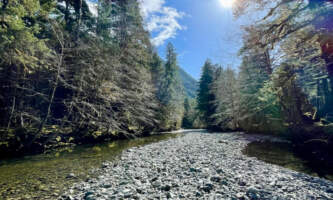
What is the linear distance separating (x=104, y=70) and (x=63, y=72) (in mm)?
1901

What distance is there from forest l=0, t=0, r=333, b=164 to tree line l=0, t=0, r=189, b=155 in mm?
46

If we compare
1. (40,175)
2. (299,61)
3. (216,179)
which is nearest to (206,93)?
(299,61)

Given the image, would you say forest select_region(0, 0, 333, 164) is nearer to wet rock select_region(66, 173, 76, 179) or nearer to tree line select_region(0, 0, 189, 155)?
tree line select_region(0, 0, 189, 155)

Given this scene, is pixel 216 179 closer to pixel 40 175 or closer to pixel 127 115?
pixel 40 175

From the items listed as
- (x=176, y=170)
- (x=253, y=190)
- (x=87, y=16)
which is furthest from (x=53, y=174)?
(x=87, y=16)

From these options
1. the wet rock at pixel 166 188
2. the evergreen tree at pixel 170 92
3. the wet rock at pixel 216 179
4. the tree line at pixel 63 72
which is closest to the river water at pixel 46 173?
the tree line at pixel 63 72

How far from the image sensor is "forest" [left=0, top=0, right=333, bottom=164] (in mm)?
4996

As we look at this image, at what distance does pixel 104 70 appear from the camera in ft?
26.0

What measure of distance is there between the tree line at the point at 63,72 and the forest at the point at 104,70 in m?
0.05

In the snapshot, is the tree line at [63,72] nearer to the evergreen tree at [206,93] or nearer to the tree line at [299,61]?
the tree line at [299,61]

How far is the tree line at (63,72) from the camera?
5.36 metres

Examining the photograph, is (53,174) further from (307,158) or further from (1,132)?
(307,158)

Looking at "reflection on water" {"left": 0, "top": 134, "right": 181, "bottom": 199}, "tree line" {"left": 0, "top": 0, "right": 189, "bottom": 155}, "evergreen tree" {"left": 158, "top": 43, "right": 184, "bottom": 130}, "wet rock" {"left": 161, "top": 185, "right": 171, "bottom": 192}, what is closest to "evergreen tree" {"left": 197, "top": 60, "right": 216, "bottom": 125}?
"evergreen tree" {"left": 158, "top": 43, "right": 184, "bottom": 130}

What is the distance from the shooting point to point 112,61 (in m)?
8.41
